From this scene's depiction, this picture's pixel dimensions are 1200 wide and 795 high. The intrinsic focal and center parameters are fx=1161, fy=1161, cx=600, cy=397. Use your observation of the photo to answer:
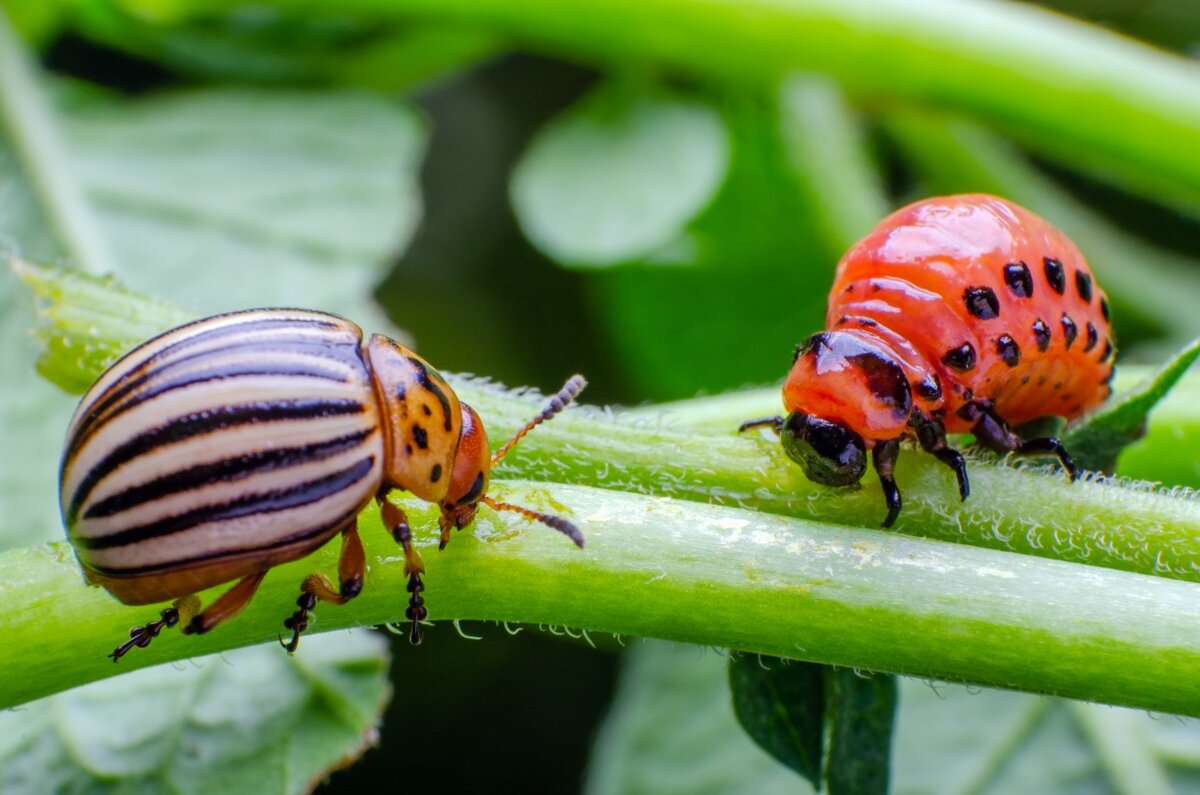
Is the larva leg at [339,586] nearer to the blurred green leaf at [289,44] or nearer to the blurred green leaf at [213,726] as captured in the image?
the blurred green leaf at [213,726]

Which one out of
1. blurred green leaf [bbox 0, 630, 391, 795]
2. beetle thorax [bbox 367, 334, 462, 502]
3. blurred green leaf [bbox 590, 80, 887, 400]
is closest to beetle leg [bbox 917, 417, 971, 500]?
beetle thorax [bbox 367, 334, 462, 502]

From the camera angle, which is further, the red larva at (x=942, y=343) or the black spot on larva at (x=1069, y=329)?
the black spot on larva at (x=1069, y=329)

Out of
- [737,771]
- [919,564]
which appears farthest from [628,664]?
[919,564]

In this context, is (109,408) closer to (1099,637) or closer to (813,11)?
(1099,637)

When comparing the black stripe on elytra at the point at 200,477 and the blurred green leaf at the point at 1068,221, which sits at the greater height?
the black stripe on elytra at the point at 200,477

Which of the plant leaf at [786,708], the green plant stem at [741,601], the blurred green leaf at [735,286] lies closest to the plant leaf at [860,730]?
the plant leaf at [786,708]

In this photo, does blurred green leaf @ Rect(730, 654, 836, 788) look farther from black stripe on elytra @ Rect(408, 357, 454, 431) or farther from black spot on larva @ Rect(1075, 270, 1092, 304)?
black spot on larva @ Rect(1075, 270, 1092, 304)
